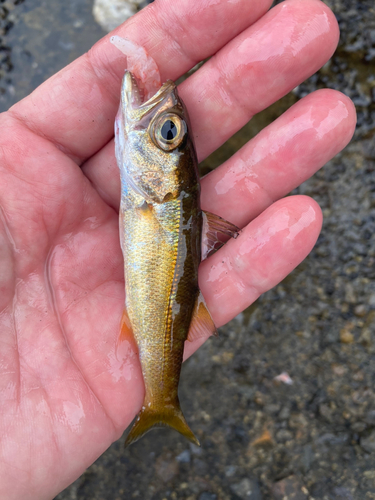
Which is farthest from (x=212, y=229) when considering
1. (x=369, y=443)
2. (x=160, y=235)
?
(x=369, y=443)

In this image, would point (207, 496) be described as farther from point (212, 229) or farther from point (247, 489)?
point (212, 229)

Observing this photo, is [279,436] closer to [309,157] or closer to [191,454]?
[191,454]

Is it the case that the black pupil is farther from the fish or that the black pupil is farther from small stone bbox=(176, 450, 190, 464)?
small stone bbox=(176, 450, 190, 464)

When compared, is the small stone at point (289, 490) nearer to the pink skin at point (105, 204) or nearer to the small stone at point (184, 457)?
the small stone at point (184, 457)

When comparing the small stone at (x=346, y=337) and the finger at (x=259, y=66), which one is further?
the small stone at (x=346, y=337)

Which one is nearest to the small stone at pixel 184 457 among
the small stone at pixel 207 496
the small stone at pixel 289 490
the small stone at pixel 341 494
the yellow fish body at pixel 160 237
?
the small stone at pixel 207 496

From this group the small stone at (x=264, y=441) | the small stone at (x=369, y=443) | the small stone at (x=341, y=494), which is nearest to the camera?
the small stone at (x=341, y=494)

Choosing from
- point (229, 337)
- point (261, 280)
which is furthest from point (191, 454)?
point (261, 280)
